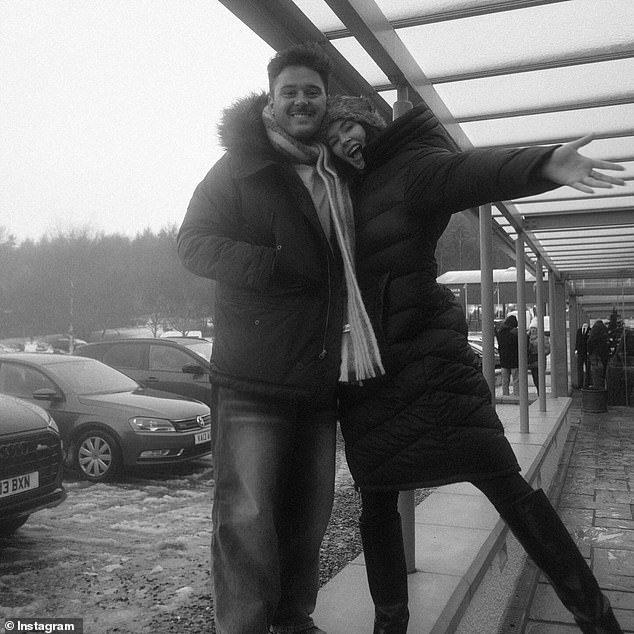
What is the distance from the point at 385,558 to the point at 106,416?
155 inches

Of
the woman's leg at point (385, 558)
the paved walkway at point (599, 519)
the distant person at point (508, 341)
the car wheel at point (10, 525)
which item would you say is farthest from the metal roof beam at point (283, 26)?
the distant person at point (508, 341)

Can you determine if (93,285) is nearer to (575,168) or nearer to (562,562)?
(562,562)

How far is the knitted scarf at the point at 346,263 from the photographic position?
170 cm

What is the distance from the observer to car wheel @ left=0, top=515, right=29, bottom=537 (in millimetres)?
3439

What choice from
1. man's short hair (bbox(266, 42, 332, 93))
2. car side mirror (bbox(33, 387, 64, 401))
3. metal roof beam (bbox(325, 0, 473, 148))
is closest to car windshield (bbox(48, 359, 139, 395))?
car side mirror (bbox(33, 387, 64, 401))

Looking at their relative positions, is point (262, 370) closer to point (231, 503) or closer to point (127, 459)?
point (231, 503)

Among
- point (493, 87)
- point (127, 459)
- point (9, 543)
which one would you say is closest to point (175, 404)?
point (127, 459)

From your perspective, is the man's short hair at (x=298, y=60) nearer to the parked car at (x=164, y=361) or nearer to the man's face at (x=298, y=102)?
the man's face at (x=298, y=102)

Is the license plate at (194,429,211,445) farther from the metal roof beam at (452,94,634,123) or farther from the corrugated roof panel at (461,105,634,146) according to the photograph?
the metal roof beam at (452,94,634,123)

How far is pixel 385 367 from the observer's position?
175 centimetres

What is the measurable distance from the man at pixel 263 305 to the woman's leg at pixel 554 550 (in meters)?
0.53

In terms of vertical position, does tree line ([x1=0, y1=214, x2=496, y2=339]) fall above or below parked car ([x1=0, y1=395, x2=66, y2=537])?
above

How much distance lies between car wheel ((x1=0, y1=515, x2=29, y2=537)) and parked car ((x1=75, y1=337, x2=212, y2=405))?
294 cm

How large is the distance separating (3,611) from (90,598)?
1.23 ft
